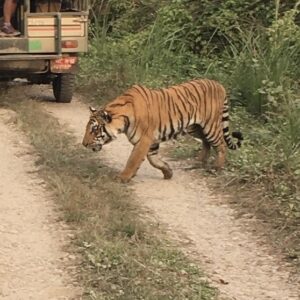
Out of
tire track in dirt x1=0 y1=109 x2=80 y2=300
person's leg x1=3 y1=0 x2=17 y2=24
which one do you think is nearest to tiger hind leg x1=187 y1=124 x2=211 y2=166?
tire track in dirt x1=0 y1=109 x2=80 y2=300

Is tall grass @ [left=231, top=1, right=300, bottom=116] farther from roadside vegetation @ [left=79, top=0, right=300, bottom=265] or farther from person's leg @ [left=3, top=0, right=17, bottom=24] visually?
person's leg @ [left=3, top=0, right=17, bottom=24]

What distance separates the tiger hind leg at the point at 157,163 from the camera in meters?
7.93

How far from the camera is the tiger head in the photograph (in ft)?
25.1

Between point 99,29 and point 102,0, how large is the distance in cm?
145

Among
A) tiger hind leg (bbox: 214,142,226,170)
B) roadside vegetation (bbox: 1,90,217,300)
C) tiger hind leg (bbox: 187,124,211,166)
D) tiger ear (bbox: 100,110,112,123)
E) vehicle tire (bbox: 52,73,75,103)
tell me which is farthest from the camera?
vehicle tire (bbox: 52,73,75,103)

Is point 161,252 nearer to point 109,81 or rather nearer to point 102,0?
point 109,81

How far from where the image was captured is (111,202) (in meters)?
7.02

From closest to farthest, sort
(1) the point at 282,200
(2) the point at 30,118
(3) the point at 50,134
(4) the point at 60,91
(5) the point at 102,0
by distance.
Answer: (1) the point at 282,200, (3) the point at 50,134, (2) the point at 30,118, (4) the point at 60,91, (5) the point at 102,0

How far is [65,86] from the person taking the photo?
38.8 ft

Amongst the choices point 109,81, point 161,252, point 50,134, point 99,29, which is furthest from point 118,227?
point 99,29

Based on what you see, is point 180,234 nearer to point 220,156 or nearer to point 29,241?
point 29,241

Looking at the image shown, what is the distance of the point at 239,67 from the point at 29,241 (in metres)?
5.28

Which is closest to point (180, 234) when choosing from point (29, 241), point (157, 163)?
point (29, 241)

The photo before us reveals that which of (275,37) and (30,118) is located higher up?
(275,37)
